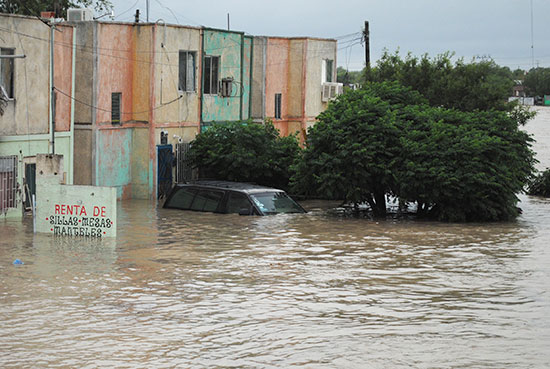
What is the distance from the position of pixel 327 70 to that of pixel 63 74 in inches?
718

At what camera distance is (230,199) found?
80.0 feet

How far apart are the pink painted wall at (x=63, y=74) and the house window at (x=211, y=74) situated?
8.19m

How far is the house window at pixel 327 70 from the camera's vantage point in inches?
1647

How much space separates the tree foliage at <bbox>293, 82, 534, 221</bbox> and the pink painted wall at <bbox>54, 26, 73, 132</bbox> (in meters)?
7.13

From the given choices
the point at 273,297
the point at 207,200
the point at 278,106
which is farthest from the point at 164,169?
the point at 273,297

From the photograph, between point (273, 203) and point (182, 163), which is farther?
point (182, 163)

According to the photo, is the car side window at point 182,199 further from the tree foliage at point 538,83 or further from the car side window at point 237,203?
the tree foliage at point 538,83

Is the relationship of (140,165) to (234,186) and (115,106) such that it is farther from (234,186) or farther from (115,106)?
(234,186)

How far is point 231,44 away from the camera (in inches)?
1409

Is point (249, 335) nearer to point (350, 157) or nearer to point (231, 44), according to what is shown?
point (350, 157)

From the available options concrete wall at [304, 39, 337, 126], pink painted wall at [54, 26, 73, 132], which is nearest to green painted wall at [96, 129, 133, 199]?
pink painted wall at [54, 26, 73, 132]

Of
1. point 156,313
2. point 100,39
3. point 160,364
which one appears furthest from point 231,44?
point 160,364

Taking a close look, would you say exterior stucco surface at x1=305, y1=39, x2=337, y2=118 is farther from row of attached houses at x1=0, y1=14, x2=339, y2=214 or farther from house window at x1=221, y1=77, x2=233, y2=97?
house window at x1=221, y1=77, x2=233, y2=97

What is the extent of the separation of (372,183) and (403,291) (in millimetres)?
11415
